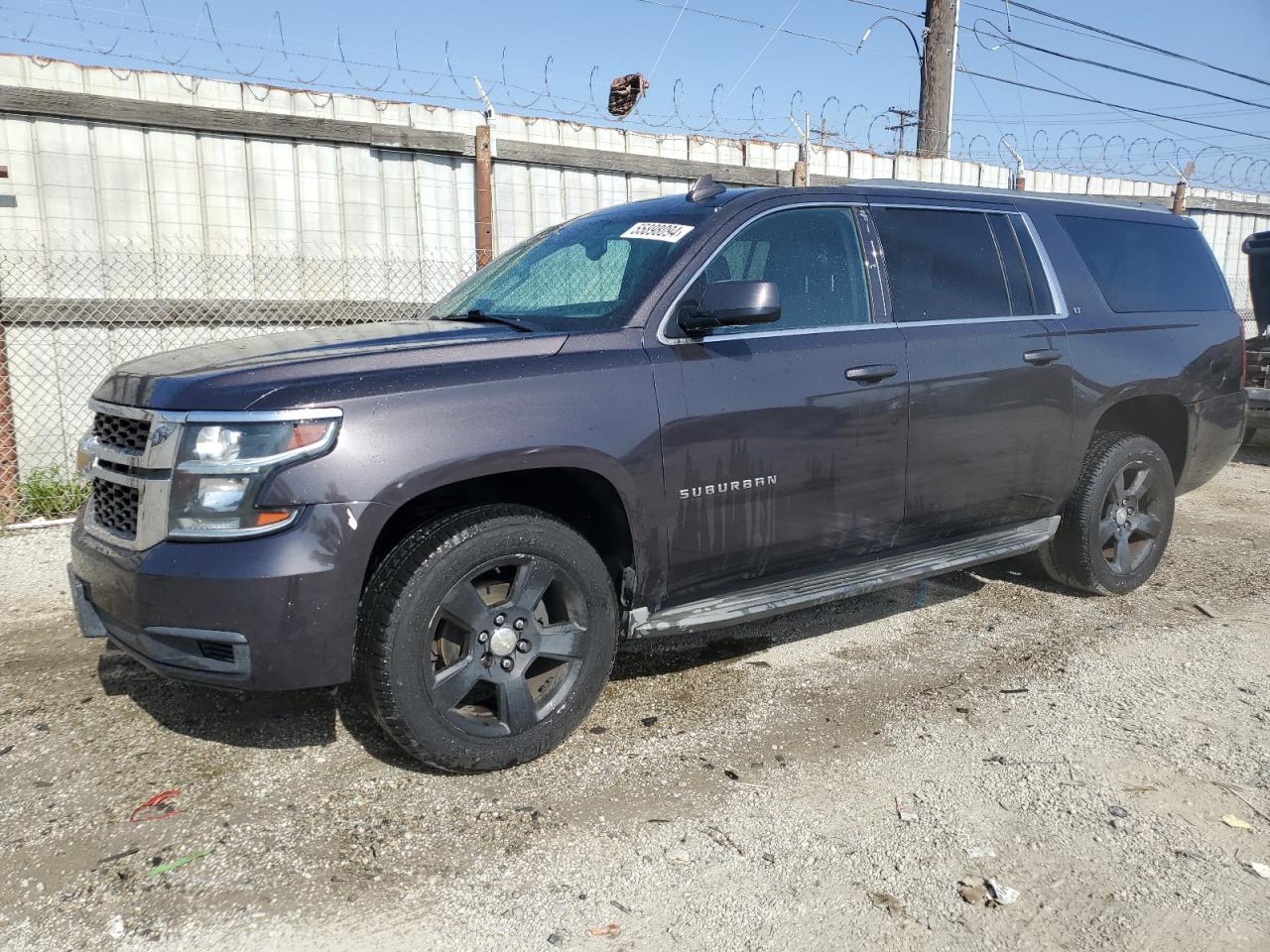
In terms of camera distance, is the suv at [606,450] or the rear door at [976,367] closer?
the suv at [606,450]

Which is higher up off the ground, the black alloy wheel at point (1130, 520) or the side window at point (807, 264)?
the side window at point (807, 264)

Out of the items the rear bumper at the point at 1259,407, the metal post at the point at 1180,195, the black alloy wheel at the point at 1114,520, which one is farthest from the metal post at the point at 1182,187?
the black alloy wheel at the point at 1114,520

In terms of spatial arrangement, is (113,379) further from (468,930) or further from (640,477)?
(468,930)

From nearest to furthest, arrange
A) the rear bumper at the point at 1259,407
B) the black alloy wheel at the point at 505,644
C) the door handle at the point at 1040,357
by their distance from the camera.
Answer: the black alloy wheel at the point at 505,644, the door handle at the point at 1040,357, the rear bumper at the point at 1259,407

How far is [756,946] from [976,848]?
777mm

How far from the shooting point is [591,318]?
3.42 meters

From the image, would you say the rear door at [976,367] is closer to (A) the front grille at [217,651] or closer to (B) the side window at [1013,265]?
(B) the side window at [1013,265]

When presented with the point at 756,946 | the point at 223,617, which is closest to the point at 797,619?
the point at 756,946

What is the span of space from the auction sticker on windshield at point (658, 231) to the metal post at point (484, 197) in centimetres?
391

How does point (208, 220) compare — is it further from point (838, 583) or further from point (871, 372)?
point (838, 583)

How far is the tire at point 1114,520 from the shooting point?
473 cm

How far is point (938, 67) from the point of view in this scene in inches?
565

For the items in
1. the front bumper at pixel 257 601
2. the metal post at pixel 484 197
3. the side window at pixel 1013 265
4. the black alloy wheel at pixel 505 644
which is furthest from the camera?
the metal post at pixel 484 197

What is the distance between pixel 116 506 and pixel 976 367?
10.6 ft
